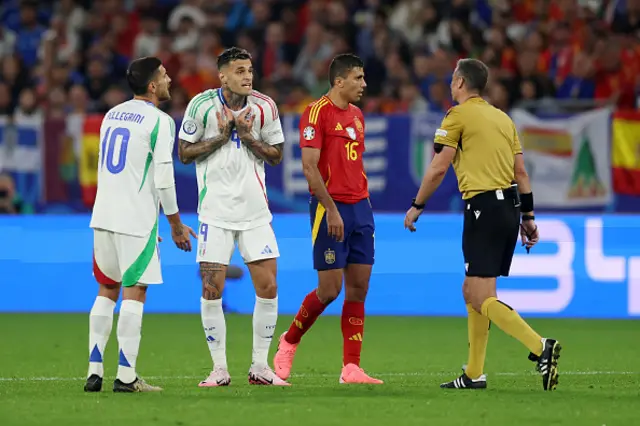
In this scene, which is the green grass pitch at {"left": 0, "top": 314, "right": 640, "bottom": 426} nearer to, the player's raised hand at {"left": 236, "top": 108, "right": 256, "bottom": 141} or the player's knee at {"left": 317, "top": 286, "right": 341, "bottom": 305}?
the player's knee at {"left": 317, "top": 286, "right": 341, "bottom": 305}

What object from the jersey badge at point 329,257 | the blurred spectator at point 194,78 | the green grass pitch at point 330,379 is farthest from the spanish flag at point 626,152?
the jersey badge at point 329,257

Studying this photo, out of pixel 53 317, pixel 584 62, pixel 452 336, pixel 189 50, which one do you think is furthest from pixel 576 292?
pixel 189 50

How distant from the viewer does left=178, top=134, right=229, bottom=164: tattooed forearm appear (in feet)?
29.5

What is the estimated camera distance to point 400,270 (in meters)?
14.6

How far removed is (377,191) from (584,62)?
333 centimetres

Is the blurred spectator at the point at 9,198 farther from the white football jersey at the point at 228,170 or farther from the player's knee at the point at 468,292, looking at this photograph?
the player's knee at the point at 468,292

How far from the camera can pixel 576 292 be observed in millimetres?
14227

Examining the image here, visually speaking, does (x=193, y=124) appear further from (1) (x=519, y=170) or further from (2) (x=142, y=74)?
(1) (x=519, y=170)

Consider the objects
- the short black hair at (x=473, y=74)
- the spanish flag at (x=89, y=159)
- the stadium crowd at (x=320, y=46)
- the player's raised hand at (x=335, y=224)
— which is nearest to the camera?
the short black hair at (x=473, y=74)

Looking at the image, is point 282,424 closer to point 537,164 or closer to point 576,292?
point 576,292

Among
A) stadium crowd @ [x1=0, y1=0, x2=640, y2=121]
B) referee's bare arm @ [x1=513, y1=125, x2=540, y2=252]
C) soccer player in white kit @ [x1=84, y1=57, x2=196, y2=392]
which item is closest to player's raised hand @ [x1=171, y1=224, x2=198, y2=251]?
soccer player in white kit @ [x1=84, y1=57, x2=196, y2=392]

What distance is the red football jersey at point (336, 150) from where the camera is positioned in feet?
30.9

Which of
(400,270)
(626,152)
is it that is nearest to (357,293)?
(400,270)

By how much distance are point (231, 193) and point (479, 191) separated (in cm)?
166
